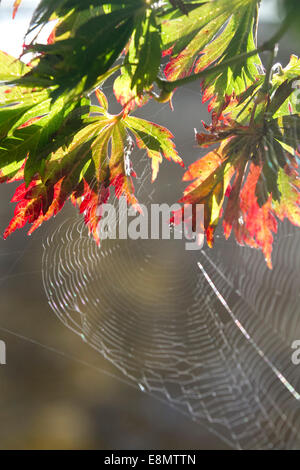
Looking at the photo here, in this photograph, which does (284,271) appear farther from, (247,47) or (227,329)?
(247,47)

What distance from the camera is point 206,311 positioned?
999mm

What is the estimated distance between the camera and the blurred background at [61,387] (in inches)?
65.1

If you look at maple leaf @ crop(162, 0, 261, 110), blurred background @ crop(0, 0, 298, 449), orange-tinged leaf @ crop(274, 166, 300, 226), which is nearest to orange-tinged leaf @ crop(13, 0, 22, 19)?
maple leaf @ crop(162, 0, 261, 110)

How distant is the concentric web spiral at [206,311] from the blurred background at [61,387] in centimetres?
45

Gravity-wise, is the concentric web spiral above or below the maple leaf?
below

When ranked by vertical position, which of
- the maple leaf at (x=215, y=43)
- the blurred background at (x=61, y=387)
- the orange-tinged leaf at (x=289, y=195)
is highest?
the maple leaf at (x=215, y=43)

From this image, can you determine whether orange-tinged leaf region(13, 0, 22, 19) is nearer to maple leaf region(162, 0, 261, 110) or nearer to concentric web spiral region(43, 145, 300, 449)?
maple leaf region(162, 0, 261, 110)

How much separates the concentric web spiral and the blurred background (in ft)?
1.48

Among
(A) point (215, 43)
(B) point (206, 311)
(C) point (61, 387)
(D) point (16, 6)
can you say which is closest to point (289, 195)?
(A) point (215, 43)

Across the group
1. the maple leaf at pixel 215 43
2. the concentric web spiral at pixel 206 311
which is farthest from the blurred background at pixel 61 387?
the maple leaf at pixel 215 43

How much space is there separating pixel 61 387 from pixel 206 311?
1052 mm

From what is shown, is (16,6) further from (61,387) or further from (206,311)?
(61,387)

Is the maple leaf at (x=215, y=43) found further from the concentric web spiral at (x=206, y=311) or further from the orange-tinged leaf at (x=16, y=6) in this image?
the concentric web spiral at (x=206, y=311)

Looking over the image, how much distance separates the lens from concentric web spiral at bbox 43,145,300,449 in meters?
0.87
